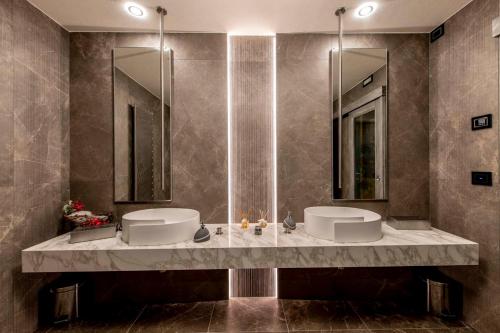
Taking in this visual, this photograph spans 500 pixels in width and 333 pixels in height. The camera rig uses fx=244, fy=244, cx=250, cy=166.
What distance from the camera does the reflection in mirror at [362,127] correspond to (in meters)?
2.28

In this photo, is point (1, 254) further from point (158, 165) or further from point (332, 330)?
point (332, 330)

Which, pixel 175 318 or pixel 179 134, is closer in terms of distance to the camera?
pixel 175 318

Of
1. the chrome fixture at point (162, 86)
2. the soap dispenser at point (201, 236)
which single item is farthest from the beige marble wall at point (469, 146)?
the chrome fixture at point (162, 86)

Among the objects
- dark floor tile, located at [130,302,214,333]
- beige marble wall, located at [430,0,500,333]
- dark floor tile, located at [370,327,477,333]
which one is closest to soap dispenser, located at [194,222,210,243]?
dark floor tile, located at [130,302,214,333]

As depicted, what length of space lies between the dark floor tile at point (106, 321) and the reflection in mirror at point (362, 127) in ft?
6.90

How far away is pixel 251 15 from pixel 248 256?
→ 192 centimetres

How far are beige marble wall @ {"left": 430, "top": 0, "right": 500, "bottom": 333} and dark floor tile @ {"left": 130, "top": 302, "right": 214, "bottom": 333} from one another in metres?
2.12

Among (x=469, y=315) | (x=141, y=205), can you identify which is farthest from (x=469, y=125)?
(x=141, y=205)

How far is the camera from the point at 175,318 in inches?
81.1

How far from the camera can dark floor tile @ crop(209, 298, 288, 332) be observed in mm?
1938

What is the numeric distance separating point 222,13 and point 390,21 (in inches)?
57.5

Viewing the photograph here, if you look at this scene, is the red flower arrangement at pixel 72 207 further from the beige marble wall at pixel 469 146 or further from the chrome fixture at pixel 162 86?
the beige marble wall at pixel 469 146

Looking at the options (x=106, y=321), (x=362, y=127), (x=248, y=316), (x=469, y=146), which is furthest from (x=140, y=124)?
(x=469, y=146)

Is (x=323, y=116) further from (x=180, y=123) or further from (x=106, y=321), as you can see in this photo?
(x=106, y=321)
